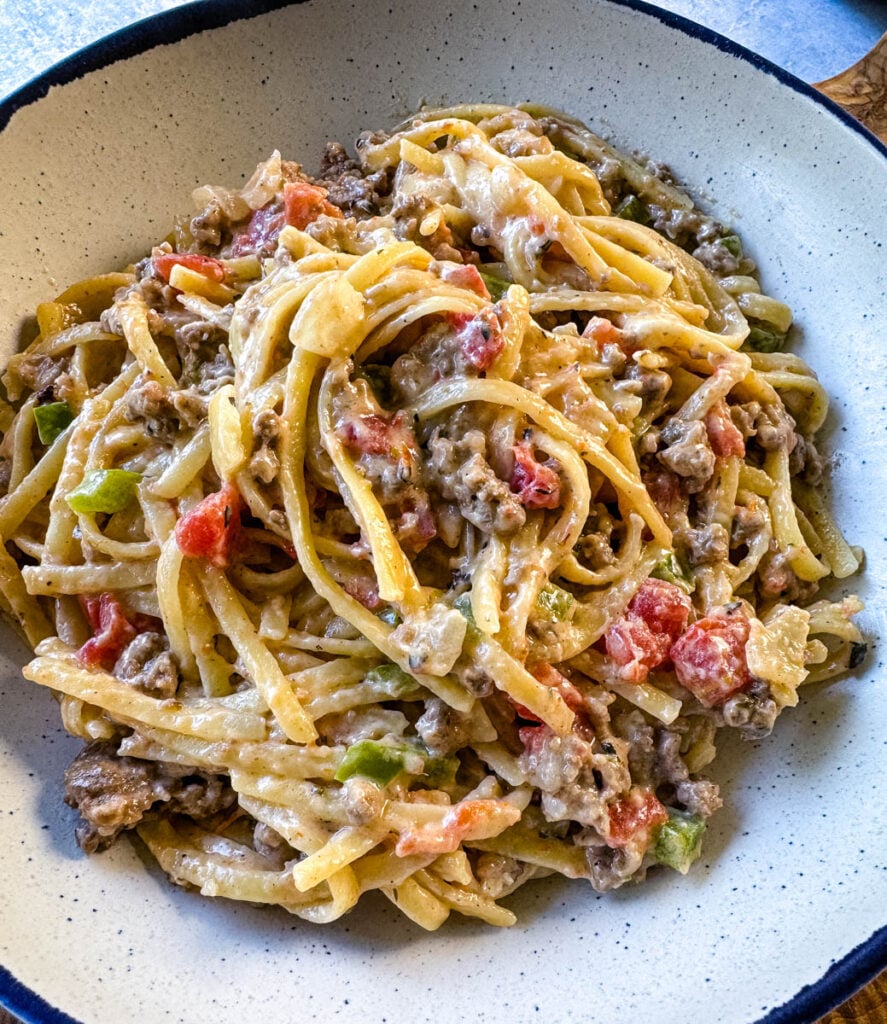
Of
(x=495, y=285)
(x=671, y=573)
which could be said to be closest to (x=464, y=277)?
(x=495, y=285)

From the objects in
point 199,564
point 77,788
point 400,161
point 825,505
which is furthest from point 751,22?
point 77,788

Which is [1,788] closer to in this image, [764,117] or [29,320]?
[29,320]

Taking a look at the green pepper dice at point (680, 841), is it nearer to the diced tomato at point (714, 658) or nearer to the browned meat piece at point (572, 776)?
the browned meat piece at point (572, 776)

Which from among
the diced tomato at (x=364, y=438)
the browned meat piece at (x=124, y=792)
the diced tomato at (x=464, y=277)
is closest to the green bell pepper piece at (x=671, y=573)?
the diced tomato at (x=364, y=438)

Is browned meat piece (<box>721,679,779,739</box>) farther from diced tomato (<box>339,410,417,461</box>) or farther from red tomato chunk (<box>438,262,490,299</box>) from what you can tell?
red tomato chunk (<box>438,262,490,299</box>)

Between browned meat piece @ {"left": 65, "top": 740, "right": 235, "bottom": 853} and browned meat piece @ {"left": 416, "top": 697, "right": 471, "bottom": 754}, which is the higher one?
browned meat piece @ {"left": 416, "top": 697, "right": 471, "bottom": 754}

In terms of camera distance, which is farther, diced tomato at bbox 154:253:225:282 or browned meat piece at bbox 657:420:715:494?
diced tomato at bbox 154:253:225:282

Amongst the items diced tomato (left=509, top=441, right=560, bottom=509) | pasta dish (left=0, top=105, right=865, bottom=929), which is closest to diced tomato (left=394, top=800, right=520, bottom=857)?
pasta dish (left=0, top=105, right=865, bottom=929)
